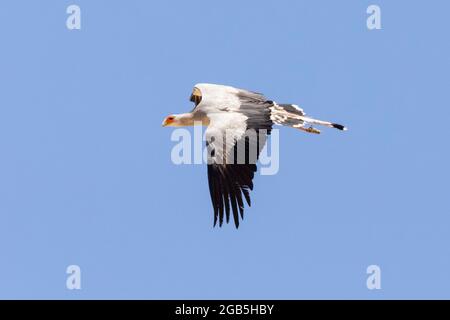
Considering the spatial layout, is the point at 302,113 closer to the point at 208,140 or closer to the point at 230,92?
the point at 230,92

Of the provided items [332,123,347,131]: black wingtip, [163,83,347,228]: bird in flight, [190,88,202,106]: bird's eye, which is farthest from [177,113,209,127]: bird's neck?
[332,123,347,131]: black wingtip

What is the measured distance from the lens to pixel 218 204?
742 inches

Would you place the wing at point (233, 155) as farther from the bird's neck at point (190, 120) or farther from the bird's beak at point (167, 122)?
the bird's beak at point (167, 122)

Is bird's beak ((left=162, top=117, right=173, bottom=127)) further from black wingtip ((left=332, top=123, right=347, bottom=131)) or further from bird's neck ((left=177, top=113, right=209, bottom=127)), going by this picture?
black wingtip ((left=332, top=123, right=347, bottom=131))

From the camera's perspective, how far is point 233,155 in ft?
63.5

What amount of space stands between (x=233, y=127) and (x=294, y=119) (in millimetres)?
2200

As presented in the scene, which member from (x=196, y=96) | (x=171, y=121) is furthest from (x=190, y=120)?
(x=196, y=96)

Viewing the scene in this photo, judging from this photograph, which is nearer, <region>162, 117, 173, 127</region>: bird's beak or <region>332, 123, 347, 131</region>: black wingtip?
<region>332, 123, 347, 131</region>: black wingtip

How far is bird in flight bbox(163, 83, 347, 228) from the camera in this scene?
1894cm

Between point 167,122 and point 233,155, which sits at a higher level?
point 167,122

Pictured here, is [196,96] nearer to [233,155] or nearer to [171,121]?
[171,121]

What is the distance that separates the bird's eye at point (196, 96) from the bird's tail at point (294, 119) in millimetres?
1660

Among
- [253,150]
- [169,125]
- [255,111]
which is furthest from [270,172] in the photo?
[169,125]

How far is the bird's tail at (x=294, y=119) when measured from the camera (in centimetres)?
2180
